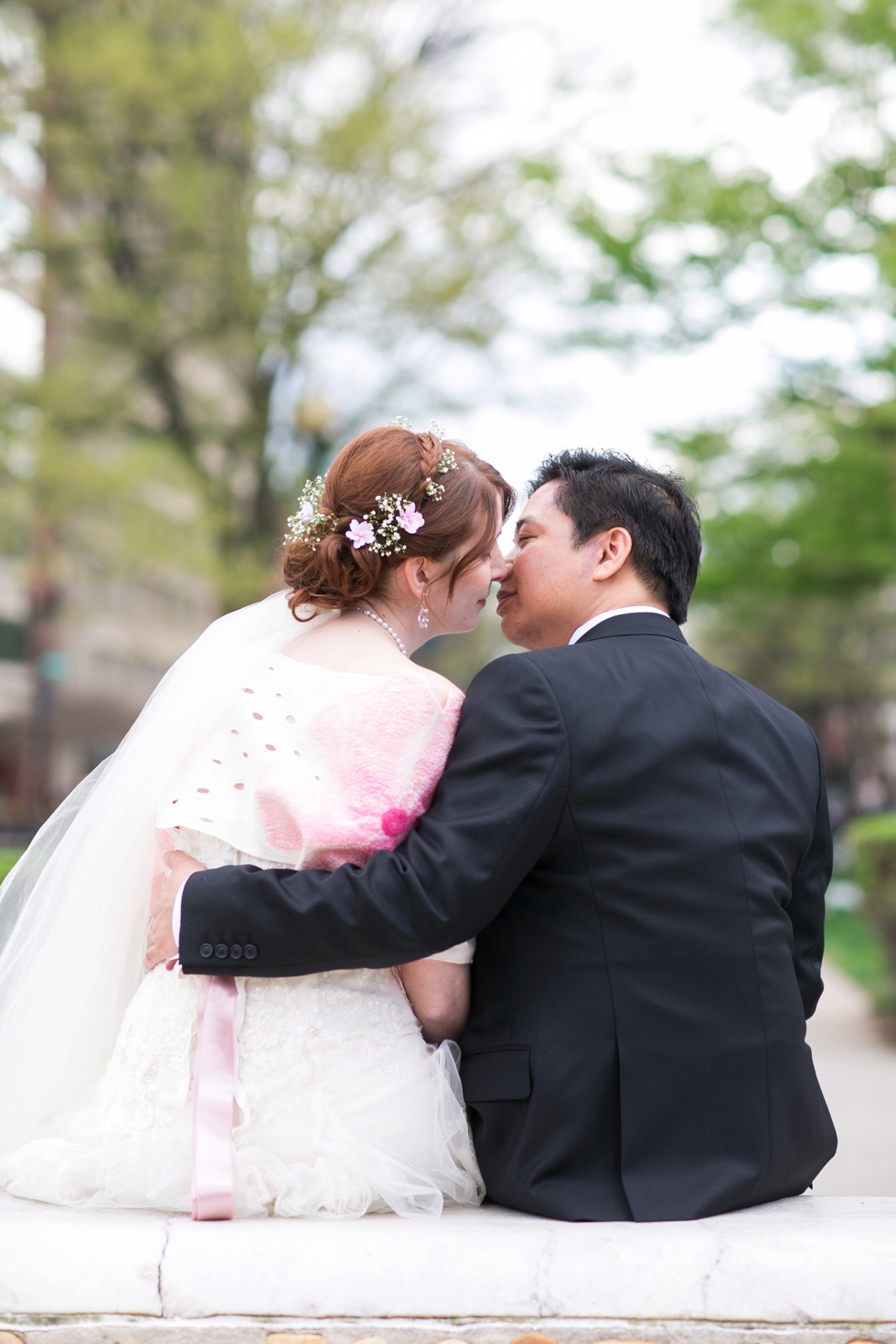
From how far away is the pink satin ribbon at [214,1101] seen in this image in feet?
7.39

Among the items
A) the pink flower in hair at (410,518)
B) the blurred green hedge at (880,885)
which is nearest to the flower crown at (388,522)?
the pink flower in hair at (410,518)

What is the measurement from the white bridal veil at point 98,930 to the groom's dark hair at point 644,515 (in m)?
0.73

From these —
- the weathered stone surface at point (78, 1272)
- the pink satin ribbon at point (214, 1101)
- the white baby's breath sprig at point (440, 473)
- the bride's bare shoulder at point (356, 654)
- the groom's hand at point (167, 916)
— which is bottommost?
the weathered stone surface at point (78, 1272)

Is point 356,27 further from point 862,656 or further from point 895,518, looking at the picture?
point 862,656

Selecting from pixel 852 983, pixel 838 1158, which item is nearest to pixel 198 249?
pixel 852 983

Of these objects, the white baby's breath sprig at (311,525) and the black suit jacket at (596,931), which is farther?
the white baby's breath sprig at (311,525)

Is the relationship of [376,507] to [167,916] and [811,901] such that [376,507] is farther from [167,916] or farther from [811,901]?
[811,901]

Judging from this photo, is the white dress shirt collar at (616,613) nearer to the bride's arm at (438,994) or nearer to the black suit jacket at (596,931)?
the black suit jacket at (596,931)

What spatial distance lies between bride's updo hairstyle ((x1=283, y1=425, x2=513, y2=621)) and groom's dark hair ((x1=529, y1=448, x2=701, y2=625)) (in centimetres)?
20

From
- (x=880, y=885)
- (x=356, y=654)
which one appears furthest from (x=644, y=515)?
(x=880, y=885)

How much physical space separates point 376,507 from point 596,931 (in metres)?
0.99

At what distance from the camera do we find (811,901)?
8.89 feet

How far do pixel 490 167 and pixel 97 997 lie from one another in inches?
559

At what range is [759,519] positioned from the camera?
13.3 meters
